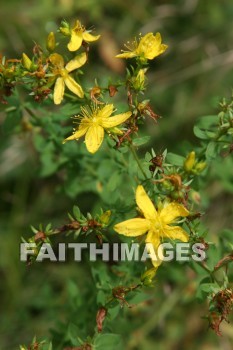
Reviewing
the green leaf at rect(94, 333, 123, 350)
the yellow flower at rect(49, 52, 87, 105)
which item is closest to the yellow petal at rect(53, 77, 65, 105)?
the yellow flower at rect(49, 52, 87, 105)

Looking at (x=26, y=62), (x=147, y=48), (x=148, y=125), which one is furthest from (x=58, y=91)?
(x=148, y=125)

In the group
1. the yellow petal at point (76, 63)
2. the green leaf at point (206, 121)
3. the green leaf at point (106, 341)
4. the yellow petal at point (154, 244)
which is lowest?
the green leaf at point (106, 341)

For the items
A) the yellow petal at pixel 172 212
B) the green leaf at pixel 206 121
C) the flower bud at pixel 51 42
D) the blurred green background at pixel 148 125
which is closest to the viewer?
the yellow petal at pixel 172 212

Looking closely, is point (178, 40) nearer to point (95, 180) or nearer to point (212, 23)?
point (212, 23)

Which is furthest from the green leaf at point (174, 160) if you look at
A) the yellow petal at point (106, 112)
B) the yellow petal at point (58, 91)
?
the yellow petal at point (58, 91)

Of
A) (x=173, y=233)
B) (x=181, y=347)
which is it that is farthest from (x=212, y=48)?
(x=173, y=233)

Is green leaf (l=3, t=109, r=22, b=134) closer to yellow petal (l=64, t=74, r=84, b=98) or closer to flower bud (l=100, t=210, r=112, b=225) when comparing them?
yellow petal (l=64, t=74, r=84, b=98)

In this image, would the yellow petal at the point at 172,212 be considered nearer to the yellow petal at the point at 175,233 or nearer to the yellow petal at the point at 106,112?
the yellow petal at the point at 175,233
